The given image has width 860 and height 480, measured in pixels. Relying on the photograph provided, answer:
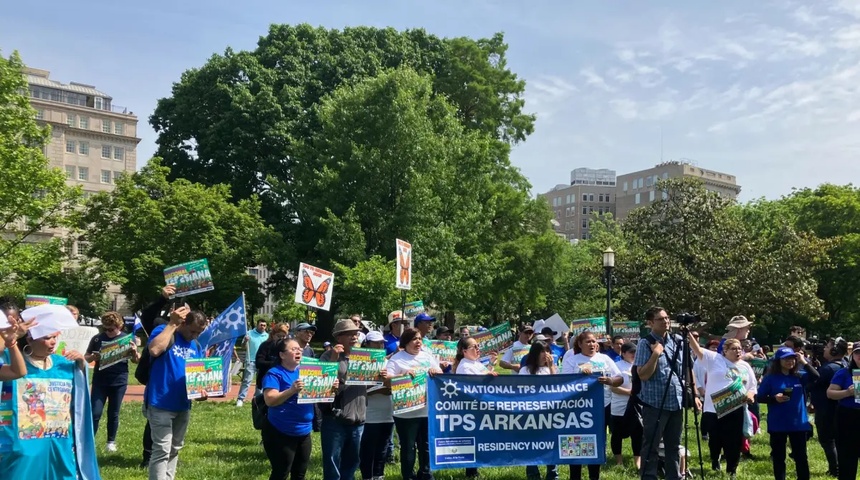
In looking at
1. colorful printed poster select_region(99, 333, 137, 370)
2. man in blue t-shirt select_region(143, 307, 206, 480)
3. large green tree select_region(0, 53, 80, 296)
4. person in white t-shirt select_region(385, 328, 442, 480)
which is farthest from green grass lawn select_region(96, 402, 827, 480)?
large green tree select_region(0, 53, 80, 296)

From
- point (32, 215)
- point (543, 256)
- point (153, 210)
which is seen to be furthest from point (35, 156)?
point (543, 256)

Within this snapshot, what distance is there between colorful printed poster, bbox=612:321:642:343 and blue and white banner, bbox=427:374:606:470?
6.20 m

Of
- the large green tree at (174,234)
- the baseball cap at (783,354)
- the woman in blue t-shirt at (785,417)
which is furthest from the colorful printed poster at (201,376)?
the large green tree at (174,234)

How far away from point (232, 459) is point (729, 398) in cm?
680

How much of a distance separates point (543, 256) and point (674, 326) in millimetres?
35324

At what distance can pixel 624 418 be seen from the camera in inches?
439

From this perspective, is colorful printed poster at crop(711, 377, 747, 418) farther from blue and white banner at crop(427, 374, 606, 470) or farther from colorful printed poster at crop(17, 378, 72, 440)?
colorful printed poster at crop(17, 378, 72, 440)

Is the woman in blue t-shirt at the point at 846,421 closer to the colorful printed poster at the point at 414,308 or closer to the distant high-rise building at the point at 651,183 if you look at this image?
the colorful printed poster at the point at 414,308

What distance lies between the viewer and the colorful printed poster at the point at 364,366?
8.31 m

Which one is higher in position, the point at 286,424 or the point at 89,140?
the point at 89,140

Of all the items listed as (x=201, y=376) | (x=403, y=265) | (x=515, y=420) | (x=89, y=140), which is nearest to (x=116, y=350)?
(x=201, y=376)

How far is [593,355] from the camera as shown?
10.4m

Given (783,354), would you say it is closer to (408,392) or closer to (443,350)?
(443,350)

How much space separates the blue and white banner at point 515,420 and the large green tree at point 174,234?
1281 inches
